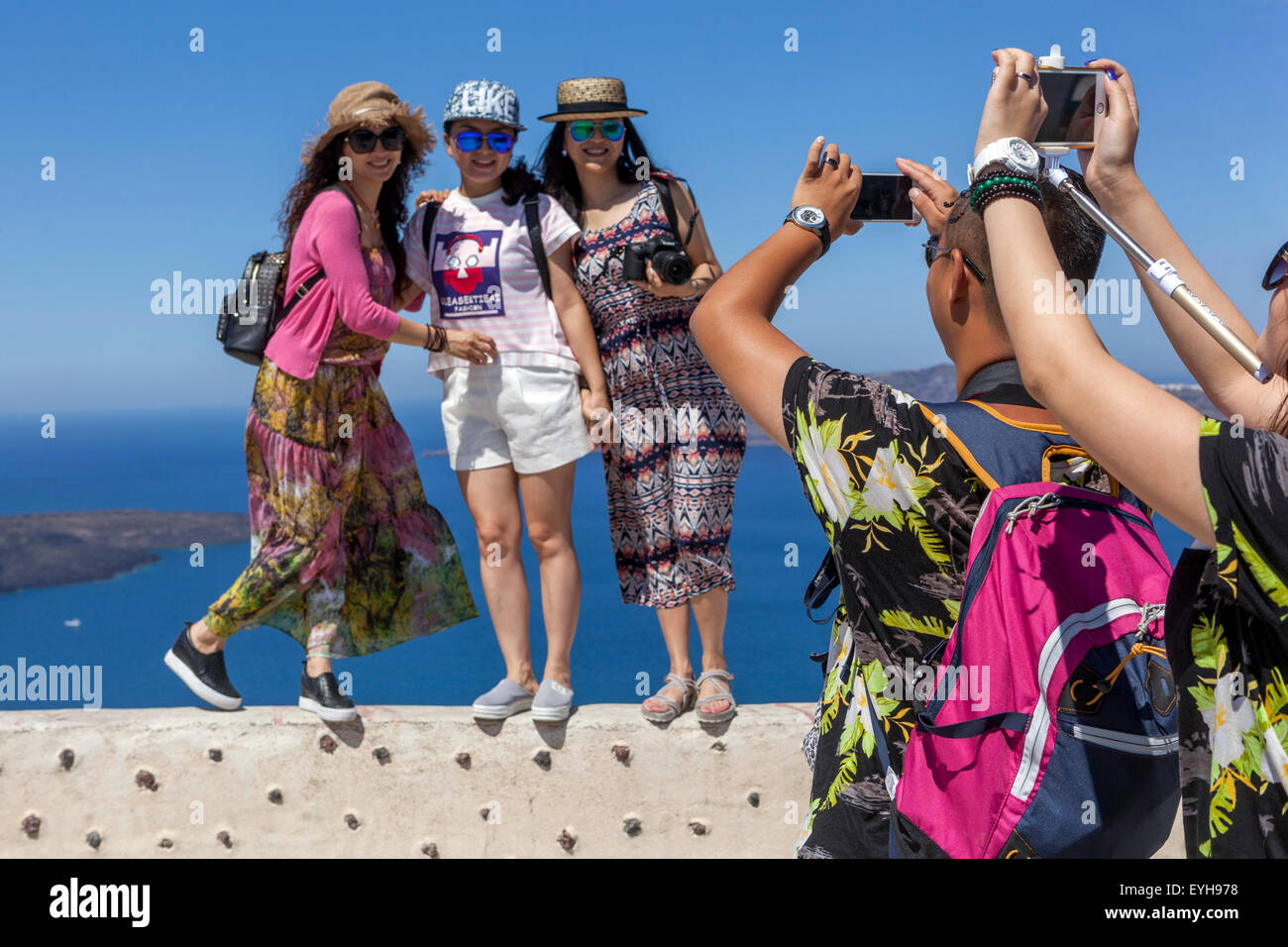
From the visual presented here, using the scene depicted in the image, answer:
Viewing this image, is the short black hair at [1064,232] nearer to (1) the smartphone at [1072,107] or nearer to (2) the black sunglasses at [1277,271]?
(1) the smartphone at [1072,107]

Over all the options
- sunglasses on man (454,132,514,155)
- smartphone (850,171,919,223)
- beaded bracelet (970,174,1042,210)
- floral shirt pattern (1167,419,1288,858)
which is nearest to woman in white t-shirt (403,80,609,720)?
sunglasses on man (454,132,514,155)

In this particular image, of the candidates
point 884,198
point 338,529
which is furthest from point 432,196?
point 884,198

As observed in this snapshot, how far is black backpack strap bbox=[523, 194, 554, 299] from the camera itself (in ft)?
12.1

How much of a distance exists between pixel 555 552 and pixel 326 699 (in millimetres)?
958

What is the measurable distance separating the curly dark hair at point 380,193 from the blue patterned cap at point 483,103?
192 mm

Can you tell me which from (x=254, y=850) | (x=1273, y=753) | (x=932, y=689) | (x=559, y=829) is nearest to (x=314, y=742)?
(x=254, y=850)

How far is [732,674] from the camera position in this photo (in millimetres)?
3914

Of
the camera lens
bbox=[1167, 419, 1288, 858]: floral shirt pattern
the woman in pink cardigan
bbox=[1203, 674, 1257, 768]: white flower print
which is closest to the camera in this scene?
bbox=[1167, 419, 1288, 858]: floral shirt pattern

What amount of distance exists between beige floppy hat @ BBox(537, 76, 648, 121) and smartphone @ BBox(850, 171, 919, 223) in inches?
79.5

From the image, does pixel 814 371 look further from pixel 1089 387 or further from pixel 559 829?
pixel 559 829

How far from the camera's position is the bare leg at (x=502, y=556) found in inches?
150

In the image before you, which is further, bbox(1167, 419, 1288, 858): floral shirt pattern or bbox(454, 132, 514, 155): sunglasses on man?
bbox(454, 132, 514, 155): sunglasses on man

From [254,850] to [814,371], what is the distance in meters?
3.18

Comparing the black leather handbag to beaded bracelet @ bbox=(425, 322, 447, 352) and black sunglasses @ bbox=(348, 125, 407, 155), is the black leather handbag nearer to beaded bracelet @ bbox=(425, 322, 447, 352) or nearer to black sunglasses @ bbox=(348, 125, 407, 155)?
black sunglasses @ bbox=(348, 125, 407, 155)
